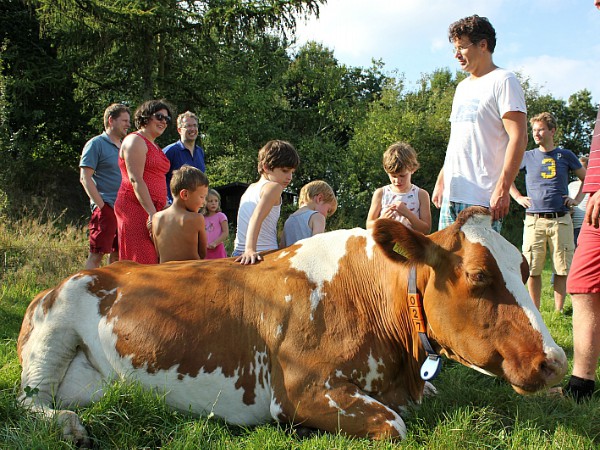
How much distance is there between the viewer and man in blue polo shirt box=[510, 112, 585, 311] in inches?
272

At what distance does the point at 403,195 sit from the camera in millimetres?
4879

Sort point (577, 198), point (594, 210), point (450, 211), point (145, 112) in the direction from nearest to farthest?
point (594, 210) < point (450, 211) < point (145, 112) < point (577, 198)

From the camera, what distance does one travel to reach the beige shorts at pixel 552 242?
6.88 m

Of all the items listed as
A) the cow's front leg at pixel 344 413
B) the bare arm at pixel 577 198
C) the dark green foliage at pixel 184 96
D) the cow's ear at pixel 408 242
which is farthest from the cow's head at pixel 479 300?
the dark green foliage at pixel 184 96

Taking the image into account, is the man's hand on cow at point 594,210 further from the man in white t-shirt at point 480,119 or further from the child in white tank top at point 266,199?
the child in white tank top at point 266,199

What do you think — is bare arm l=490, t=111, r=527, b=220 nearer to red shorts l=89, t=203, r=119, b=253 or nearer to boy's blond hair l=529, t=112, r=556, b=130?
boy's blond hair l=529, t=112, r=556, b=130

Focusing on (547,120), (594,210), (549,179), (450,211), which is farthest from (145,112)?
(549,179)

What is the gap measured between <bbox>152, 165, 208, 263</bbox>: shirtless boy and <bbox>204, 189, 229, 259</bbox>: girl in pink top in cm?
135

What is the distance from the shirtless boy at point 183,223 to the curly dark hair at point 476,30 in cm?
236

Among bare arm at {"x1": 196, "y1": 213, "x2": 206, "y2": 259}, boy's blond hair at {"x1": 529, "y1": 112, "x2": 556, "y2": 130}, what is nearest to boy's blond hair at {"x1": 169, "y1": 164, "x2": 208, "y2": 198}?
bare arm at {"x1": 196, "y1": 213, "x2": 206, "y2": 259}

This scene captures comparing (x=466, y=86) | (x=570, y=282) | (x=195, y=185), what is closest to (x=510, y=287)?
(x=570, y=282)

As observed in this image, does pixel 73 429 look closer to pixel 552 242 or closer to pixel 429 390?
pixel 429 390

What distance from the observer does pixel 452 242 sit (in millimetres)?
2998

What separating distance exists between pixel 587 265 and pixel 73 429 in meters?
3.38
